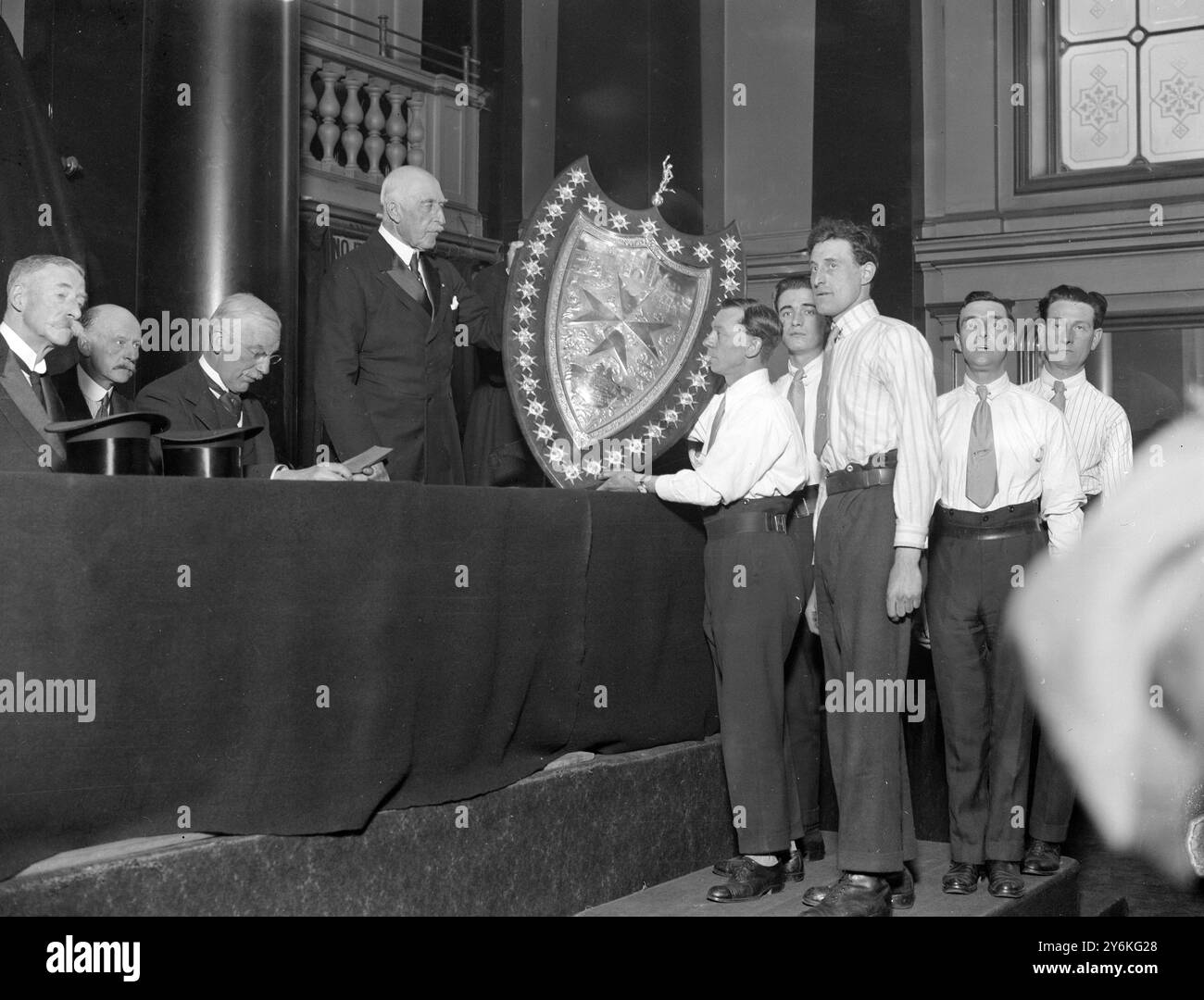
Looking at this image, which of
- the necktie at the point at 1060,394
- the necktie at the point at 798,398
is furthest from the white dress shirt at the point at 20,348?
the necktie at the point at 1060,394

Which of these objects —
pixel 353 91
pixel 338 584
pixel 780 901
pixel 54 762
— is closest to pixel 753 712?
pixel 780 901

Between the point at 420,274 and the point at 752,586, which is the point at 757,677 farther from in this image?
the point at 420,274

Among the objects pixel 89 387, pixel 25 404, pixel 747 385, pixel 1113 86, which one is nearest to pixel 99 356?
pixel 89 387

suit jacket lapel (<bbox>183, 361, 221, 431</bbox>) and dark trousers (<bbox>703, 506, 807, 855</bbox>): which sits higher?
suit jacket lapel (<bbox>183, 361, 221, 431</bbox>)

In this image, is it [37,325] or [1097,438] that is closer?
[37,325]

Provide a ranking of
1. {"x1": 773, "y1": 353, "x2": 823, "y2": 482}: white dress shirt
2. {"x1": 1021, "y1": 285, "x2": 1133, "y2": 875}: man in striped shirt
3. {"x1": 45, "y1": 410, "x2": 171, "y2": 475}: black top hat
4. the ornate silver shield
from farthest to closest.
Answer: {"x1": 1021, "y1": 285, "x2": 1133, "y2": 875}: man in striped shirt < the ornate silver shield < {"x1": 773, "y1": 353, "x2": 823, "y2": 482}: white dress shirt < {"x1": 45, "y1": 410, "x2": 171, "y2": 475}: black top hat

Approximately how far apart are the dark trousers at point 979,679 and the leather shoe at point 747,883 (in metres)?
0.57

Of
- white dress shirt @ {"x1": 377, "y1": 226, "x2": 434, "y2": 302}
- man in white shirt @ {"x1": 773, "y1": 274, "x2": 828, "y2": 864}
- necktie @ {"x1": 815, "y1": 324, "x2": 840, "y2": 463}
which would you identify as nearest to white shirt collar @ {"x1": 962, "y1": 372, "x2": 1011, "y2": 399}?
man in white shirt @ {"x1": 773, "y1": 274, "x2": 828, "y2": 864}

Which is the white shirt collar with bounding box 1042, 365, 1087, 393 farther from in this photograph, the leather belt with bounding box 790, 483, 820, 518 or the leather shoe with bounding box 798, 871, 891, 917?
the leather shoe with bounding box 798, 871, 891, 917

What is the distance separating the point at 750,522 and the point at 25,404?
71.9 inches

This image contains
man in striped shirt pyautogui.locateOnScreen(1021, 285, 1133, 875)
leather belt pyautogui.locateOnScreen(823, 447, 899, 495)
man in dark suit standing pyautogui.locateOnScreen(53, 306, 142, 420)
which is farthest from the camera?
man in striped shirt pyautogui.locateOnScreen(1021, 285, 1133, 875)

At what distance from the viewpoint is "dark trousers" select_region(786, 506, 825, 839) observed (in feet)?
13.2

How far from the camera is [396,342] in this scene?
4293 millimetres

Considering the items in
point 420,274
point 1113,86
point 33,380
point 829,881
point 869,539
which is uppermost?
point 1113,86
